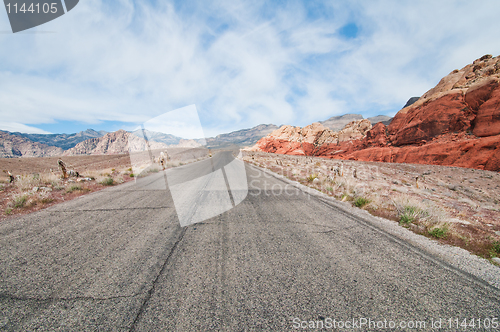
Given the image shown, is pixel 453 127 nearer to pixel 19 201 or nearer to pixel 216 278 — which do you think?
pixel 216 278

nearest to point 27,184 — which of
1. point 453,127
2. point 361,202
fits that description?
point 361,202

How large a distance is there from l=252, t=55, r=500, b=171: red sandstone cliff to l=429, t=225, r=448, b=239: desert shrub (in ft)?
70.2

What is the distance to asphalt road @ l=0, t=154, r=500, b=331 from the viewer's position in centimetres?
177

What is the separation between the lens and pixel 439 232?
362 cm

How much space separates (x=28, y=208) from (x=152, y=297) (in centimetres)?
595

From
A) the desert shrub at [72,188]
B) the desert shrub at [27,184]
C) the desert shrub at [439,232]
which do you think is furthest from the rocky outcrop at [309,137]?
the desert shrub at [27,184]

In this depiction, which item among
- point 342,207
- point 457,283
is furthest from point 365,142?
point 457,283

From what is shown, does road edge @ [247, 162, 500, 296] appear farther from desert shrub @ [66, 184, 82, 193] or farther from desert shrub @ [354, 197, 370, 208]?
desert shrub @ [66, 184, 82, 193]

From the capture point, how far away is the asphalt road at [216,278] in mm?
1769

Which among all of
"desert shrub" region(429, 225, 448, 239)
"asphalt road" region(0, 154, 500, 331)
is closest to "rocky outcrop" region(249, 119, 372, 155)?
"desert shrub" region(429, 225, 448, 239)

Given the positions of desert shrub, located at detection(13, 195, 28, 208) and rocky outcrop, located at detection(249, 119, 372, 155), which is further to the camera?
rocky outcrop, located at detection(249, 119, 372, 155)

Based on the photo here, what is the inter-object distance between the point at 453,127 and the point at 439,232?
27861 mm

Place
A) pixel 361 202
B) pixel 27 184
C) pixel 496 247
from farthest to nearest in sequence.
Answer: pixel 27 184
pixel 361 202
pixel 496 247

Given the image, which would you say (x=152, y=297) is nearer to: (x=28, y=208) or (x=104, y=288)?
(x=104, y=288)
